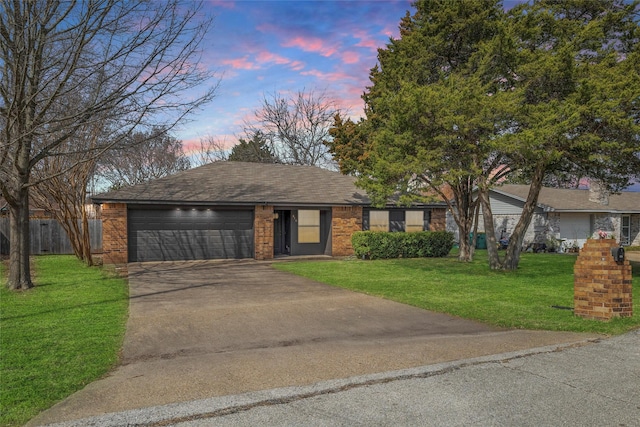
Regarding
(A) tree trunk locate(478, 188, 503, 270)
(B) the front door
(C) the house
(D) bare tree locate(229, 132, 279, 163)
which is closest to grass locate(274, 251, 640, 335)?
(A) tree trunk locate(478, 188, 503, 270)

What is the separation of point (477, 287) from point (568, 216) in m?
17.3

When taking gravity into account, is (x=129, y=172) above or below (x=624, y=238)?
above

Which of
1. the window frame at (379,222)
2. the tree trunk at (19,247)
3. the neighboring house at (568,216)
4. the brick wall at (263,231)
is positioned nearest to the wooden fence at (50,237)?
the brick wall at (263,231)

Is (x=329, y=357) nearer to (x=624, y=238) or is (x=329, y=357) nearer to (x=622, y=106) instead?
(x=622, y=106)

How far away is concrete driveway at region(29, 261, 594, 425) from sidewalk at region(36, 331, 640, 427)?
0.27 m

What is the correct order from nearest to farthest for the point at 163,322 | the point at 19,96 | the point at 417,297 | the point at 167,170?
the point at 163,322 < the point at 19,96 < the point at 417,297 < the point at 167,170

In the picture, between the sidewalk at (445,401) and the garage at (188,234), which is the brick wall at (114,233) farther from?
the sidewalk at (445,401)

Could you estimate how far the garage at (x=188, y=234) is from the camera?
16906 mm

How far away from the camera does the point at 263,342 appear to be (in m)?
6.08

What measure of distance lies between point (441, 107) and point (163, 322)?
864cm

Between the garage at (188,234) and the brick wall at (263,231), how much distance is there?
1.05 ft

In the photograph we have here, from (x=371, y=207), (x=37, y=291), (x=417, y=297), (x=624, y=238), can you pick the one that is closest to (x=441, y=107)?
(x=417, y=297)

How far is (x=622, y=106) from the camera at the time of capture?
10797mm

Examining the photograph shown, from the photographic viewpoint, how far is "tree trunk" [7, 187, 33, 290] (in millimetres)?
10500
